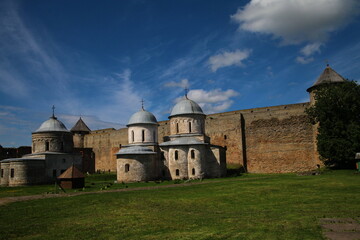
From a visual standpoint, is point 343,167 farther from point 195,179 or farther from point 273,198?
point 273,198

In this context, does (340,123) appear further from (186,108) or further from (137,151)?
(137,151)

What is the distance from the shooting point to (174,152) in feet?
83.6

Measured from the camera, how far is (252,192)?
42.7ft

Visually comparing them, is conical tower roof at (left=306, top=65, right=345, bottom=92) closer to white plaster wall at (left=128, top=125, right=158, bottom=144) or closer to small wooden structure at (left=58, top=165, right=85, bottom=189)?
white plaster wall at (left=128, top=125, right=158, bottom=144)

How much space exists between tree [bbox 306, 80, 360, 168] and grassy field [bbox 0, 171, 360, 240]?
10389 mm

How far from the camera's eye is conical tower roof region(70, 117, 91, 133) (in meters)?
50.8

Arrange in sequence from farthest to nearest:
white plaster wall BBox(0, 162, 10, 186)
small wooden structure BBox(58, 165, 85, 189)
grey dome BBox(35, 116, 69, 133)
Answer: grey dome BBox(35, 116, 69, 133), white plaster wall BBox(0, 162, 10, 186), small wooden structure BBox(58, 165, 85, 189)

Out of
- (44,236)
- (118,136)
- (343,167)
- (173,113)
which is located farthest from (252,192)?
(118,136)

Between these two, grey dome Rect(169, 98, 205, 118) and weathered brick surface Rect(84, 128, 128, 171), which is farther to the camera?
weathered brick surface Rect(84, 128, 128, 171)

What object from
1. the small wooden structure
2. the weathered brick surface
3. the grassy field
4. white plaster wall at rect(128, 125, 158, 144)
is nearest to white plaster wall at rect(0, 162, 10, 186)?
the small wooden structure

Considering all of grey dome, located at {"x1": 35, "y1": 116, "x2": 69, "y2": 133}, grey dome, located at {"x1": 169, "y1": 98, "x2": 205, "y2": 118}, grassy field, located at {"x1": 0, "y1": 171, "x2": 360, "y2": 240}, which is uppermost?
grey dome, located at {"x1": 169, "y1": 98, "x2": 205, "y2": 118}

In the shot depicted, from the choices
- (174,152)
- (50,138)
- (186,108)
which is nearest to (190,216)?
(174,152)

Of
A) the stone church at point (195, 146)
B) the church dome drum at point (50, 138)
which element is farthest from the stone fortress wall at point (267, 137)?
the church dome drum at point (50, 138)

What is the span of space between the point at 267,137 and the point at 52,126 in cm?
2093
